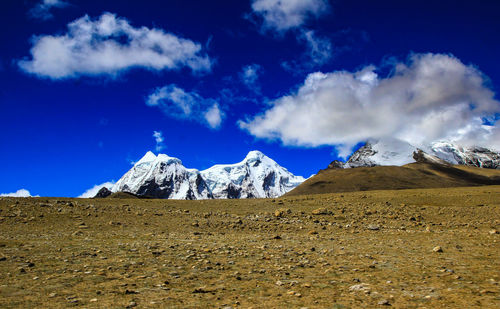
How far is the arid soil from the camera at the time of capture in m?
6.89

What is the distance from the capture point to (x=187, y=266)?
9719mm

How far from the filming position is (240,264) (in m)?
10.1

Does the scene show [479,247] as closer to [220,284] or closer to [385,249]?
[385,249]

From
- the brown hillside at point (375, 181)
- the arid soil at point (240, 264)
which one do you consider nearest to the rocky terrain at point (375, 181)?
the brown hillside at point (375, 181)

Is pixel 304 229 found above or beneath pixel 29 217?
beneath

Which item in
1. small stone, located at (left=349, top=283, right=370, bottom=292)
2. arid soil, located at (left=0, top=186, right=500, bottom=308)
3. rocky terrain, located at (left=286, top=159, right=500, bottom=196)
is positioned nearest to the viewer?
arid soil, located at (left=0, top=186, right=500, bottom=308)

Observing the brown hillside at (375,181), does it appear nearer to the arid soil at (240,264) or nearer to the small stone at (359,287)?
the arid soil at (240,264)

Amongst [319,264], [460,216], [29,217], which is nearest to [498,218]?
[460,216]

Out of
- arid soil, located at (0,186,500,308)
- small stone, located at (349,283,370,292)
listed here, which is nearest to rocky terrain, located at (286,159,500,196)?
arid soil, located at (0,186,500,308)

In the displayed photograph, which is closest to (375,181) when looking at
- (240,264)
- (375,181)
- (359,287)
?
(375,181)

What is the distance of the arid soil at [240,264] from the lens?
271 inches

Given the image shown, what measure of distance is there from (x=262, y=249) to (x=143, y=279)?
520cm

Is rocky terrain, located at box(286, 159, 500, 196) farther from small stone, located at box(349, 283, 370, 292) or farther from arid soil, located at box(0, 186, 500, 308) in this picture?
small stone, located at box(349, 283, 370, 292)

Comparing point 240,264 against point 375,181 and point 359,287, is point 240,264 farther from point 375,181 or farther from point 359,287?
point 375,181
